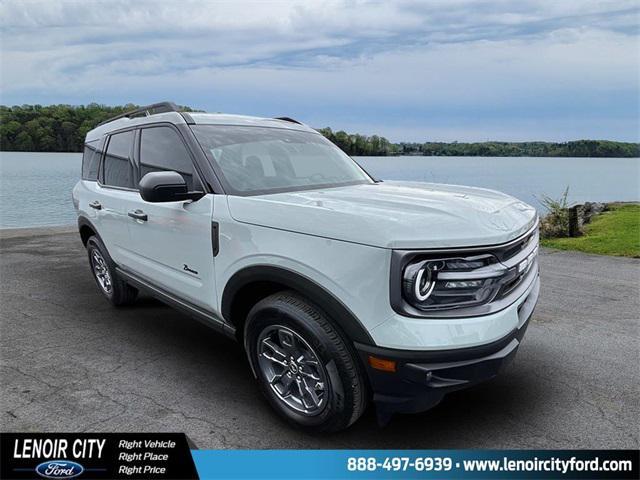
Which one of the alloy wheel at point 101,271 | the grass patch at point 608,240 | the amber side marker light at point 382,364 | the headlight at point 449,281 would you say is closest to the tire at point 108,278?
the alloy wheel at point 101,271

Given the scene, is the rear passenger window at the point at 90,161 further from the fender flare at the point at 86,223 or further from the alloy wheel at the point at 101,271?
the alloy wheel at the point at 101,271

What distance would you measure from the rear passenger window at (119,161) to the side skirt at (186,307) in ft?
2.94

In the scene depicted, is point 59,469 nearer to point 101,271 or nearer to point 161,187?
point 161,187

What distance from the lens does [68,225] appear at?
12195 millimetres

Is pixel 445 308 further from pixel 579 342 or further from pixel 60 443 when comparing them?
pixel 579 342

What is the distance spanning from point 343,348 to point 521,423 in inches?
52.6

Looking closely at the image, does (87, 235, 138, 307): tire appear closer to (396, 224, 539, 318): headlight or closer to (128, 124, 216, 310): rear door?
(128, 124, 216, 310): rear door

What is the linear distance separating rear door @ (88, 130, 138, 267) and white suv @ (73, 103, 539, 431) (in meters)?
0.31

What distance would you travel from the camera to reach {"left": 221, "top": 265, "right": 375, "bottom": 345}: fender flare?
2316 mm

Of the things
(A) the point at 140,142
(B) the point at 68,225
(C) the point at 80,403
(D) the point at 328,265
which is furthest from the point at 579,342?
(B) the point at 68,225

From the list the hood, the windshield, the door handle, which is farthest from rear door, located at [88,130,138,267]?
the hood

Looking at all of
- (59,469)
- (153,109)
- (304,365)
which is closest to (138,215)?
(153,109)

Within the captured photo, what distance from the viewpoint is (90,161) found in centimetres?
543

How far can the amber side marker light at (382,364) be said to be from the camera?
2230 mm
